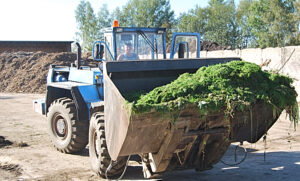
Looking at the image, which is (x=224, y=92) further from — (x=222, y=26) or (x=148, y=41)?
(x=222, y=26)

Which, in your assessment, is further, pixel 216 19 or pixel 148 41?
pixel 216 19

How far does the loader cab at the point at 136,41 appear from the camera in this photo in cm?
741

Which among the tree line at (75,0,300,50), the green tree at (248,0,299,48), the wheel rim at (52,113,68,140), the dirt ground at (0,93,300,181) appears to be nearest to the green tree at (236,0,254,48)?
the tree line at (75,0,300,50)

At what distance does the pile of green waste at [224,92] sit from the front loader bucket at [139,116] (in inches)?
6.7

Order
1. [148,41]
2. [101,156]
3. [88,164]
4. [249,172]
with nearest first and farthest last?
[101,156] → [249,172] → [88,164] → [148,41]

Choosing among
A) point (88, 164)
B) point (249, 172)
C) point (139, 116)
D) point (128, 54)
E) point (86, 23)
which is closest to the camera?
point (139, 116)

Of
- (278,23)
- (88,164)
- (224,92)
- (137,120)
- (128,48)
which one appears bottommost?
(88,164)

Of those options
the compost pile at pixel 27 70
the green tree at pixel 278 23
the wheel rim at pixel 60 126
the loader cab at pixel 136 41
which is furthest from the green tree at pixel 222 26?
the wheel rim at pixel 60 126

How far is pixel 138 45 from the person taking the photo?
25.0 feet

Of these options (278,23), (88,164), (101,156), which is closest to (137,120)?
(101,156)

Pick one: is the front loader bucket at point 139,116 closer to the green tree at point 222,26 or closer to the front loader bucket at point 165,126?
the front loader bucket at point 165,126

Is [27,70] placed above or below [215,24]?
below

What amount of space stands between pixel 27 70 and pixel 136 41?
19892 millimetres

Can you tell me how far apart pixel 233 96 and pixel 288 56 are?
9.23 metres
